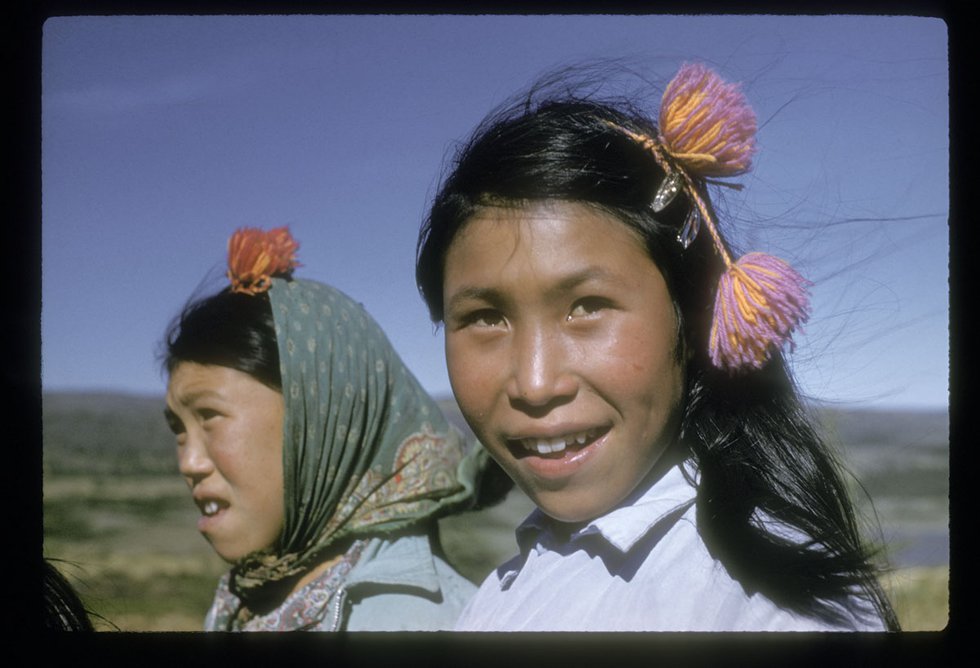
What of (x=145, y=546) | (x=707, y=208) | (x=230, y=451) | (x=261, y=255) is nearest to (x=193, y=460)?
(x=230, y=451)

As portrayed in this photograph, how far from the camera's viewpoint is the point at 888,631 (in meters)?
1.75

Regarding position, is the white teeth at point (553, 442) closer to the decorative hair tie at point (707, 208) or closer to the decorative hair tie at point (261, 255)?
the decorative hair tie at point (707, 208)

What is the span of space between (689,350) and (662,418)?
0.14 metres

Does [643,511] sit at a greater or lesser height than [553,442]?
lesser

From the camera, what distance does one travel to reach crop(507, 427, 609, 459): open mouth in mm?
1663

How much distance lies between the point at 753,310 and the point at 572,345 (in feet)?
1.03

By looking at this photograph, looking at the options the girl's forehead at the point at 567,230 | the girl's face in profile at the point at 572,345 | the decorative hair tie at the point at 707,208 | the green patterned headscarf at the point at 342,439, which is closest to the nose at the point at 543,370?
the girl's face in profile at the point at 572,345

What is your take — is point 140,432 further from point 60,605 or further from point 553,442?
point 553,442

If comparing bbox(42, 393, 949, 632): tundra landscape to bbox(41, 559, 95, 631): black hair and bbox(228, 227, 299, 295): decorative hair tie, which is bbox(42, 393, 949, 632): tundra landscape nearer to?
bbox(41, 559, 95, 631): black hair

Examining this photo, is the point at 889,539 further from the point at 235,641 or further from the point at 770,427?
the point at 235,641

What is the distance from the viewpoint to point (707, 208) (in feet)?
5.52

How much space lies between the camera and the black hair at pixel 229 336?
1917 millimetres

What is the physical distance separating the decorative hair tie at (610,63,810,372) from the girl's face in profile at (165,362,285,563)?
880 millimetres

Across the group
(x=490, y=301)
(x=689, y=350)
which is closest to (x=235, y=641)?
(x=490, y=301)
